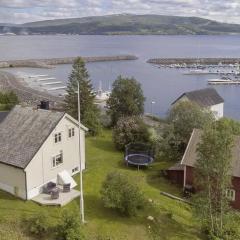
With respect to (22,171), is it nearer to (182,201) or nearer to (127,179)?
(127,179)

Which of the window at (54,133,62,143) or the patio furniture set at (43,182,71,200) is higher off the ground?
the window at (54,133,62,143)

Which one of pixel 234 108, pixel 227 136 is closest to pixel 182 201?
pixel 227 136

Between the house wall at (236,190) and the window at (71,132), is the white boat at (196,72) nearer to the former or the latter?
the window at (71,132)

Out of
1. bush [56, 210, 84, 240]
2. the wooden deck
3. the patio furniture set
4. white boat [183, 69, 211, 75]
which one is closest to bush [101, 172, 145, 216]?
the wooden deck

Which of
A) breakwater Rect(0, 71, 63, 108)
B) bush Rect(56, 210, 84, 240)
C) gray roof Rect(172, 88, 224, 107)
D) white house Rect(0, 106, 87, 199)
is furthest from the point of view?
breakwater Rect(0, 71, 63, 108)

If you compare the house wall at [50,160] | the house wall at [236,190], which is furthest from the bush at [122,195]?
the house wall at [236,190]

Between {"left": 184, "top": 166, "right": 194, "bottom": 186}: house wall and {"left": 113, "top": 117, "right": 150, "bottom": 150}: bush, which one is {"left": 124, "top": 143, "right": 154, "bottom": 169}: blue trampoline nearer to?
{"left": 113, "top": 117, "right": 150, "bottom": 150}: bush
